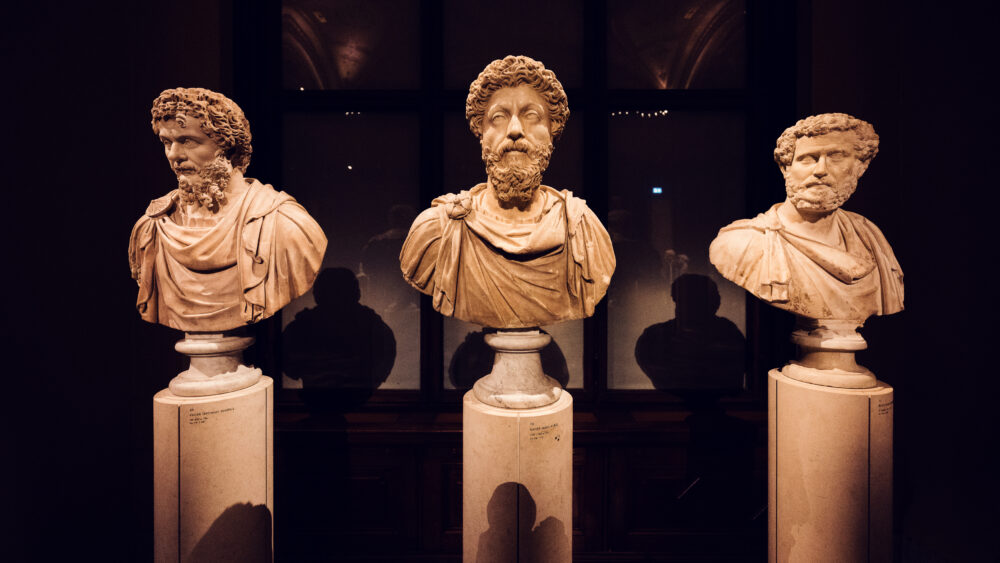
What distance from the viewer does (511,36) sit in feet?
10.7

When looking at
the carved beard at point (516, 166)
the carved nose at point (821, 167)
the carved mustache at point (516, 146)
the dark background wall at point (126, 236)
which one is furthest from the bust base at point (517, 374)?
the dark background wall at point (126, 236)

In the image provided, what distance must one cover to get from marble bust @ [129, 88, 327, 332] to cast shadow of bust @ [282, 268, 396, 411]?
3.43 ft

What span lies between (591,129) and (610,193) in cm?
43

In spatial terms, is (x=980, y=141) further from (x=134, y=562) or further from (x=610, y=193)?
(x=134, y=562)

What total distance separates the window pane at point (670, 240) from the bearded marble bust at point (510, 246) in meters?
1.20

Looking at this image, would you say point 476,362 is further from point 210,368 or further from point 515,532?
point 210,368

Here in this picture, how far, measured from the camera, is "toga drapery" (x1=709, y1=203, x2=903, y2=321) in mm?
2229

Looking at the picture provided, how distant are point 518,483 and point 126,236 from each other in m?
2.56

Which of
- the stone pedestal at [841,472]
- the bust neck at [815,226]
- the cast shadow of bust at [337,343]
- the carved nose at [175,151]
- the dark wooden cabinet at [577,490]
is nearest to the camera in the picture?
the carved nose at [175,151]

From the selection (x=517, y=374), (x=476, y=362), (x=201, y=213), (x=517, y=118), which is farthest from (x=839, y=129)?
(x=201, y=213)

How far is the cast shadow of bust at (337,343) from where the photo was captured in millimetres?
3207

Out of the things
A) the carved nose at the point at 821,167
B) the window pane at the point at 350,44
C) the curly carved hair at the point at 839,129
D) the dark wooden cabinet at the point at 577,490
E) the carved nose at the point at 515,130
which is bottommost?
the dark wooden cabinet at the point at 577,490

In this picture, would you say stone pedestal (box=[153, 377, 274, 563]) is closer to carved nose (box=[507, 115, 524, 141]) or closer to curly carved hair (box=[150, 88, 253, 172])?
curly carved hair (box=[150, 88, 253, 172])

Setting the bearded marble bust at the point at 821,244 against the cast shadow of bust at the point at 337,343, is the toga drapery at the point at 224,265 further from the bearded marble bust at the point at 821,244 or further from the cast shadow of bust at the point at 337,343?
the bearded marble bust at the point at 821,244
